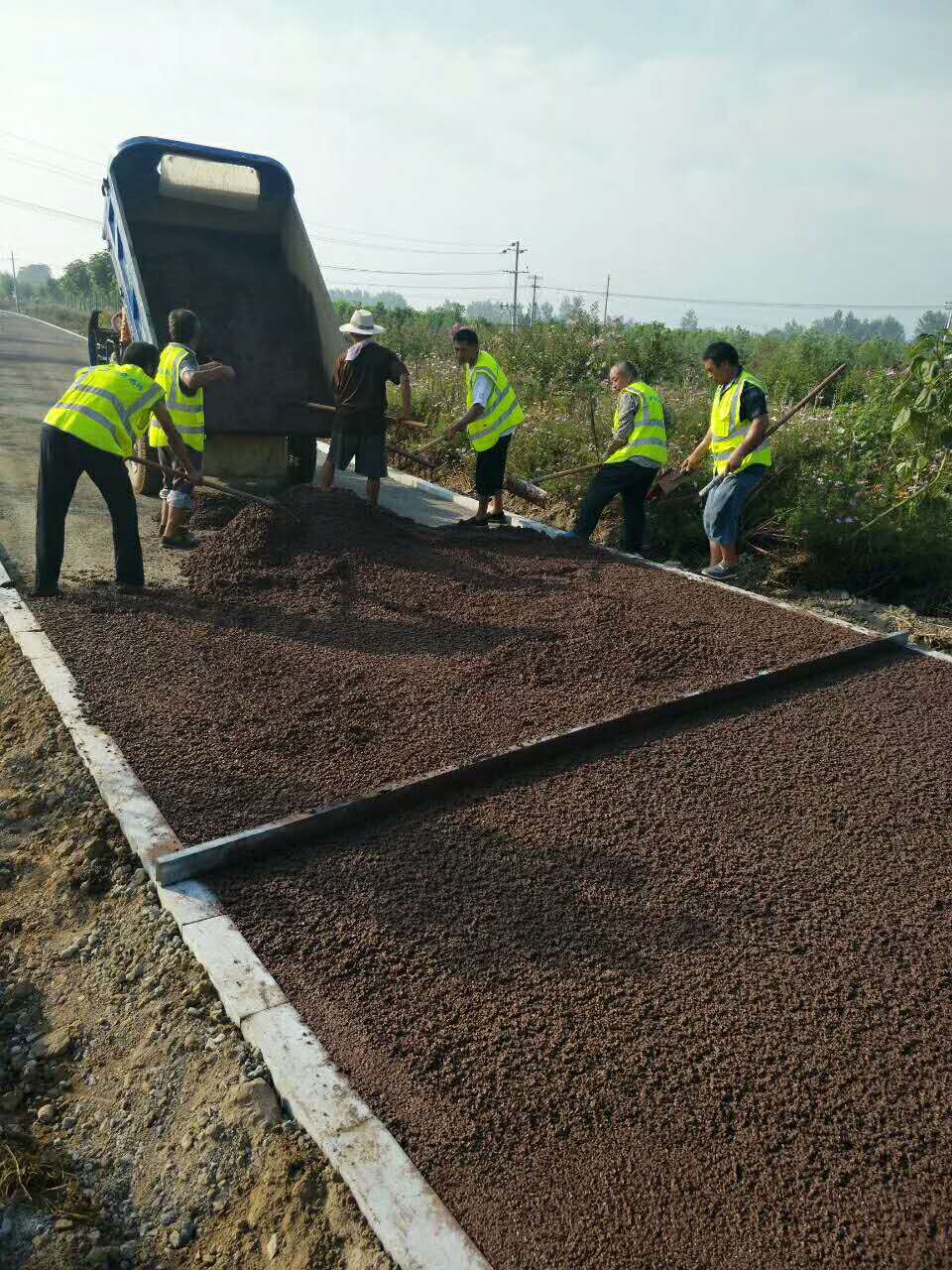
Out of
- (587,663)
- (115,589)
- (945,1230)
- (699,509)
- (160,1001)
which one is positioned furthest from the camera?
(699,509)

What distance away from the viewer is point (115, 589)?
553 centimetres

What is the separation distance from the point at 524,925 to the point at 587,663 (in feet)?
6.65

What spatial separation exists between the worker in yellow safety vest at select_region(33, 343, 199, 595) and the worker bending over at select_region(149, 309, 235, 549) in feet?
1.78

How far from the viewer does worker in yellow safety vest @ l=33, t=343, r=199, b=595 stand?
17.0 feet

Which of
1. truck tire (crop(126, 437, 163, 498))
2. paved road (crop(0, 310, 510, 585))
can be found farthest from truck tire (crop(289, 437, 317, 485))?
truck tire (crop(126, 437, 163, 498))

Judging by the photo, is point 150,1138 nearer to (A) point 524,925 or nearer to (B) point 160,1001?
(B) point 160,1001

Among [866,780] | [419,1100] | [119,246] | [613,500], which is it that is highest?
[119,246]

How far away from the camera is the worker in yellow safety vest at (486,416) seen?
702cm

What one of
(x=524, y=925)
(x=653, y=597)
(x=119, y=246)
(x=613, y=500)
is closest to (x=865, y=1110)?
(x=524, y=925)

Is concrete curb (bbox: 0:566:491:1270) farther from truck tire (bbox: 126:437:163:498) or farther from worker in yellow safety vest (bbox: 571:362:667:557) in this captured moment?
truck tire (bbox: 126:437:163:498)

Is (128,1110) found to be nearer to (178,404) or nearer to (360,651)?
(360,651)

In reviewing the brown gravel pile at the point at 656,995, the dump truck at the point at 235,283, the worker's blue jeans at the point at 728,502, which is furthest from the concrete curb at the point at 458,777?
the dump truck at the point at 235,283

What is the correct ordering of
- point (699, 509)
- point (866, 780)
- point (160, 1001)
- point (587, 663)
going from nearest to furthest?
point (160, 1001), point (866, 780), point (587, 663), point (699, 509)

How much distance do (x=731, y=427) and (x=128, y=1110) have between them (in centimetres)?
518
